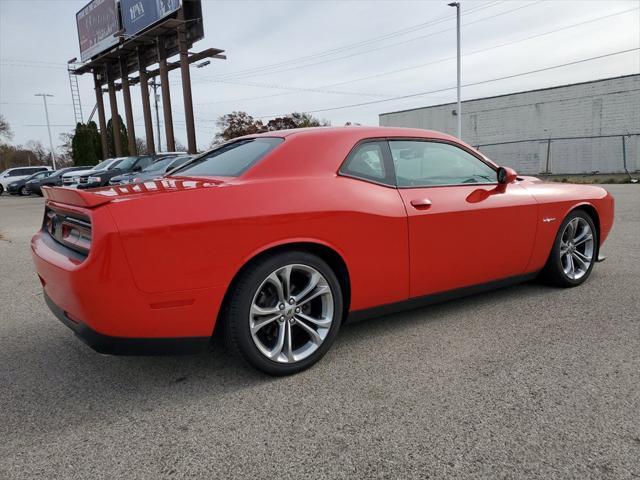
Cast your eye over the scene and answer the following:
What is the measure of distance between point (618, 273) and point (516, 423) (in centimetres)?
329

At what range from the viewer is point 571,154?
87.2 feet

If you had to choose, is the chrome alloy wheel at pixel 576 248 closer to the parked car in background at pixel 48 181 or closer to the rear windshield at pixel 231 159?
the rear windshield at pixel 231 159

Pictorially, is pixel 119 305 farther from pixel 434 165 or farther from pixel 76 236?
pixel 434 165

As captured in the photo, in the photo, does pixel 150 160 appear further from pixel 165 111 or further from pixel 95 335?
pixel 95 335

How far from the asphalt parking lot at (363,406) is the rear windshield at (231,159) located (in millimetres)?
1206

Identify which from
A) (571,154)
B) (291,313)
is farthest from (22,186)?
(571,154)

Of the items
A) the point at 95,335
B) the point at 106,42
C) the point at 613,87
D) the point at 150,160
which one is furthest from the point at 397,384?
the point at 106,42

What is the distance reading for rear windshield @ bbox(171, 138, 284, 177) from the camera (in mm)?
3046

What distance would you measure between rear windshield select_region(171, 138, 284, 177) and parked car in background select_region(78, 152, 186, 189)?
1237cm

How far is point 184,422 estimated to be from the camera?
236 cm

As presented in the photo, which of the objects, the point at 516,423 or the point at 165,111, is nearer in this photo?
the point at 516,423

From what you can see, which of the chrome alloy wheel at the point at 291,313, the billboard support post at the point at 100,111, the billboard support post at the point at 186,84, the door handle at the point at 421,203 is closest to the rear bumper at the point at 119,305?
the chrome alloy wheel at the point at 291,313

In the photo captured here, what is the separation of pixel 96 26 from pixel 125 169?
75.2 feet

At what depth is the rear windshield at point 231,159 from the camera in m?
3.05
